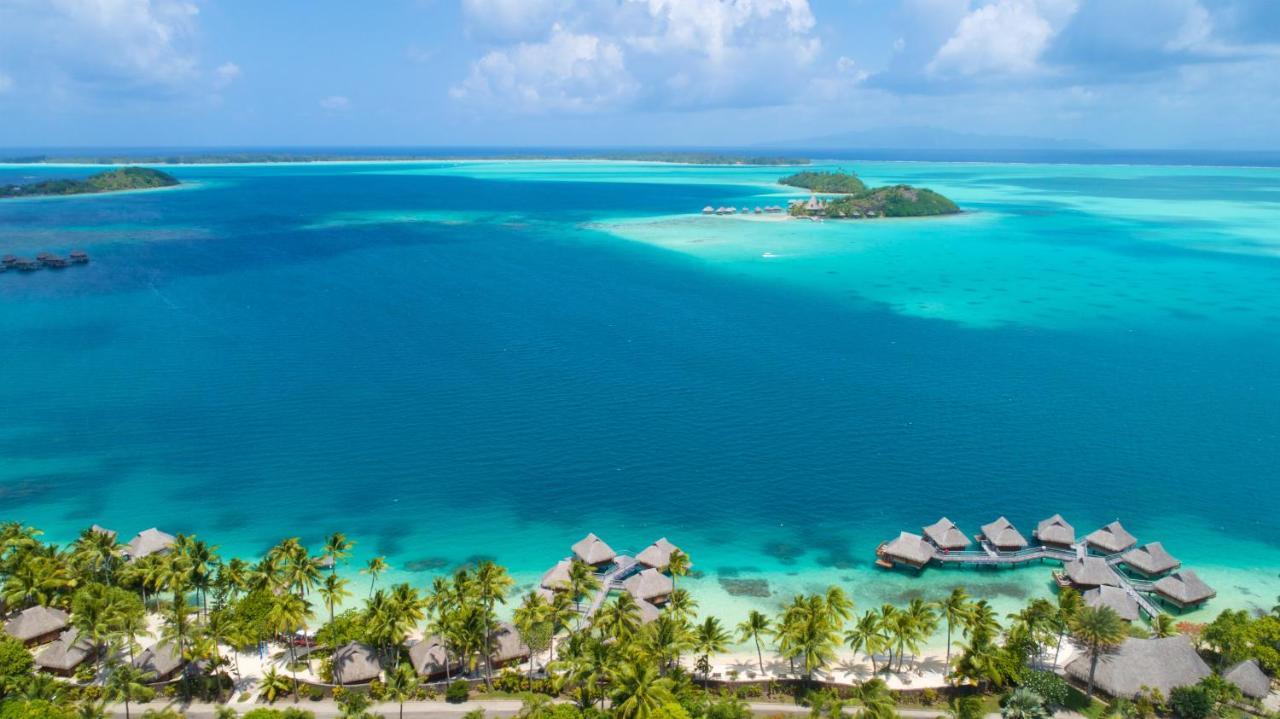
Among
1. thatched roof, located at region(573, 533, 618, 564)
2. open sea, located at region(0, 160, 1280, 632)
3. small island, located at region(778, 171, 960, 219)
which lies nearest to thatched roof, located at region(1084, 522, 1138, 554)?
open sea, located at region(0, 160, 1280, 632)

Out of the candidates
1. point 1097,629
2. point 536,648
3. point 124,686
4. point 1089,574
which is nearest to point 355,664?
point 536,648

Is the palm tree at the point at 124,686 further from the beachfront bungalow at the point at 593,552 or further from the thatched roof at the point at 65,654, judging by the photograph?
the beachfront bungalow at the point at 593,552

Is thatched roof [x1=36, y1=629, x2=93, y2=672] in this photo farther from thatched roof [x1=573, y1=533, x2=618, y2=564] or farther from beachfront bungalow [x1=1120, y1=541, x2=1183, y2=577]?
beachfront bungalow [x1=1120, y1=541, x2=1183, y2=577]

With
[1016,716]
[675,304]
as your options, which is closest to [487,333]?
[675,304]

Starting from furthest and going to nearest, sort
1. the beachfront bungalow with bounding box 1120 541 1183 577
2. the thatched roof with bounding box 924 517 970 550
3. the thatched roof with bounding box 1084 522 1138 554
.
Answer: the thatched roof with bounding box 924 517 970 550 < the thatched roof with bounding box 1084 522 1138 554 < the beachfront bungalow with bounding box 1120 541 1183 577

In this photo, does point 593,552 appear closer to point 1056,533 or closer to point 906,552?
point 906,552

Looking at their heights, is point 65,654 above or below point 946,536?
above
